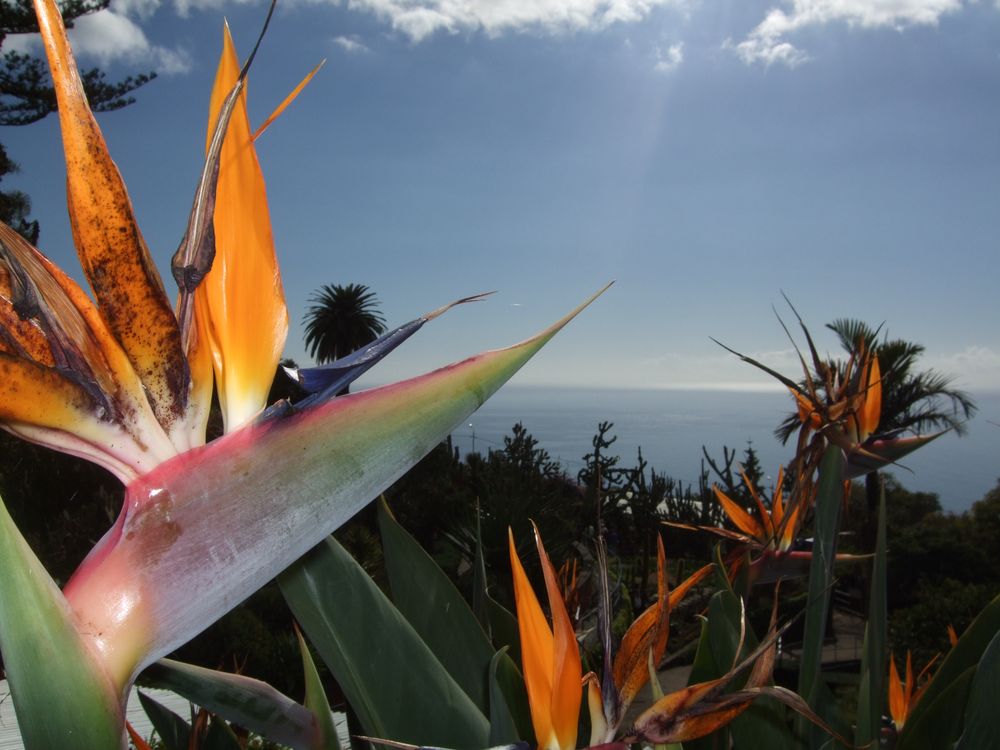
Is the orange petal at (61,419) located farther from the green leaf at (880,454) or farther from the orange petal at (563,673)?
the green leaf at (880,454)

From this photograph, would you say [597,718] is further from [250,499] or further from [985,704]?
[985,704]

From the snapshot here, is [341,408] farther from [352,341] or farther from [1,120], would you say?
[352,341]

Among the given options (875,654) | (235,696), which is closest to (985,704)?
(875,654)

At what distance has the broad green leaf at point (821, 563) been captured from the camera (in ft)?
2.15

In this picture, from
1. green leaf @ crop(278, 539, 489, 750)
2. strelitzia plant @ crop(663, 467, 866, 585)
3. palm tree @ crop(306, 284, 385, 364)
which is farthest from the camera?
A: palm tree @ crop(306, 284, 385, 364)

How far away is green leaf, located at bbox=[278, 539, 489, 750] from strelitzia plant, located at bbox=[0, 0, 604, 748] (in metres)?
0.15

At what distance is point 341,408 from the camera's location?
32 centimetres

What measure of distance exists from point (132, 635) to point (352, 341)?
19133 millimetres

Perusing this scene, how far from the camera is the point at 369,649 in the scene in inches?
18.4

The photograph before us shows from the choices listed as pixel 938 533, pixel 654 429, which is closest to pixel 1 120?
pixel 938 533

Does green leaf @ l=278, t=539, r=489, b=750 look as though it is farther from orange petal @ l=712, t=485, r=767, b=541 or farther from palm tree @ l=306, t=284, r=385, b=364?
palm tree @ l=306, t=284, r=385, b=364

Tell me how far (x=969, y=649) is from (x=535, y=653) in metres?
0.58

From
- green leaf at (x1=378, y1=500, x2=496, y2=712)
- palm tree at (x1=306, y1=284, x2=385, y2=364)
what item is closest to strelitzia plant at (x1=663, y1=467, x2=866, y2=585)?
green leaf at (x1=378, y1=500, x2=496, y2=712)

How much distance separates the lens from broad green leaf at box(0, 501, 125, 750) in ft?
0.82
